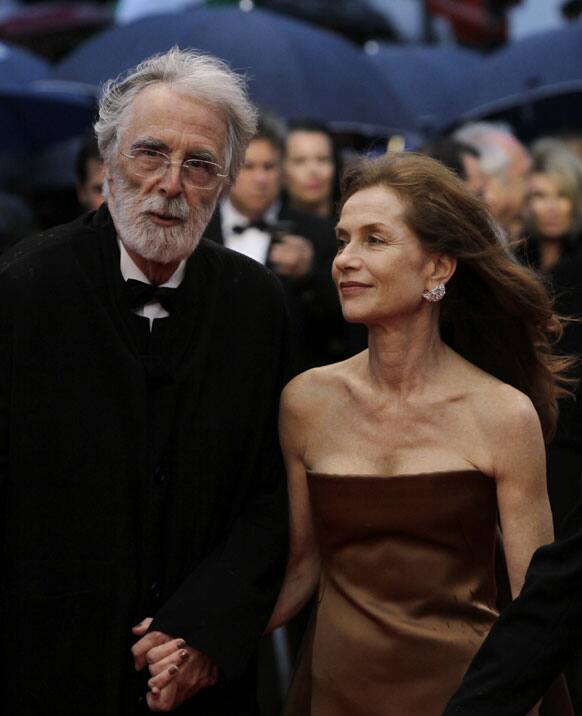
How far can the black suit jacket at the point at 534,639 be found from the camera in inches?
120

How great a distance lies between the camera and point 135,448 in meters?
4.16

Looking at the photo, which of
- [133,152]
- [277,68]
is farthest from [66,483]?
[277,68]

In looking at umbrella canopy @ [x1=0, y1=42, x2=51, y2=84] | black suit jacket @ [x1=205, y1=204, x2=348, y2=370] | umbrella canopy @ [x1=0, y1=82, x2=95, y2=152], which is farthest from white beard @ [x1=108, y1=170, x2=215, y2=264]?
umbrella canopy @ [x1=0, y1=42, x2=51, y2=84]

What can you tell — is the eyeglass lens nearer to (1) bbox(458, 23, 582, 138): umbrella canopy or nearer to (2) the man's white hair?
(2) the man's white hair

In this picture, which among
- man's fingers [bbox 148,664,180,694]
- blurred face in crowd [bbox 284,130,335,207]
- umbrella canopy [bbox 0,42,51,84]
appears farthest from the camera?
umbrella canopy [bbox 0,42,51,84]

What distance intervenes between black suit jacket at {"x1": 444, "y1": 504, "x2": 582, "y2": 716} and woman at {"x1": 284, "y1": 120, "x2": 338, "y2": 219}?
549cm

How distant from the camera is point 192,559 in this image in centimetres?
425

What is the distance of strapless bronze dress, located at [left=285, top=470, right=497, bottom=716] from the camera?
13.9ft

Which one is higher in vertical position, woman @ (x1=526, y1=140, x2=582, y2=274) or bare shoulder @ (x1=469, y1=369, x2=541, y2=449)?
woman @ (x1=526, y1=140, x2=582, y2=274)

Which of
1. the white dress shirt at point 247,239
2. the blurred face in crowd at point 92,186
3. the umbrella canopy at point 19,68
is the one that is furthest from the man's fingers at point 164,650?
the umbrella canopy at point 19,68

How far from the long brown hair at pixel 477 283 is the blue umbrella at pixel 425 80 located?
→ 9135 mm

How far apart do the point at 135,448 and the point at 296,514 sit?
0.58m

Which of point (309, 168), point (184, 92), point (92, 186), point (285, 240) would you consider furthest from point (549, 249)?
point (184, 92)

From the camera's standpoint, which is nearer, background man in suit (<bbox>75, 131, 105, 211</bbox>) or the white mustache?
the white mustache
